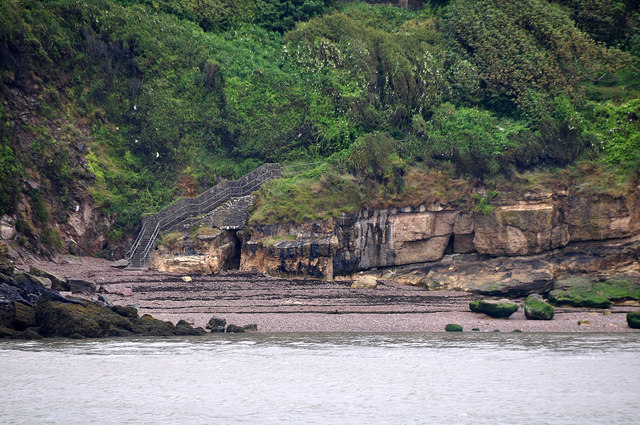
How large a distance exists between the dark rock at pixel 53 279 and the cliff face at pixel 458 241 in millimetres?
10485

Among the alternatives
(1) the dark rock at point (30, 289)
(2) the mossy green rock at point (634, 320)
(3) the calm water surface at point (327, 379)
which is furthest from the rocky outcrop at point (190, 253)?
(2) the mossy green rock at point (634, 320)

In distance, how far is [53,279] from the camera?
31250 mm

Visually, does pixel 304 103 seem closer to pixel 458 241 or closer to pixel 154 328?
pixel 458 241

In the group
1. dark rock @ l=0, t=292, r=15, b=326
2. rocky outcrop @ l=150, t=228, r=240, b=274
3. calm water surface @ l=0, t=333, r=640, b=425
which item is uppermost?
rocky outcrop @ l=150, t=228, r=240, b=274

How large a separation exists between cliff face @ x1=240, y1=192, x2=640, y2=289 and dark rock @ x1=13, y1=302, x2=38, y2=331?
13828mm

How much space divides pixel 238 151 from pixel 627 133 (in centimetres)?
2241

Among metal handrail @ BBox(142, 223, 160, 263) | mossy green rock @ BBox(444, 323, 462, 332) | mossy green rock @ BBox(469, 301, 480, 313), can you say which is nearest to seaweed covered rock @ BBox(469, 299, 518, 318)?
mossy green rock @ BBox(469, 301, 480, 313)

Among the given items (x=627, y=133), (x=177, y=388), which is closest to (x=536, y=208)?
(x=627, y=133)

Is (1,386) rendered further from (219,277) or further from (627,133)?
(627,133)

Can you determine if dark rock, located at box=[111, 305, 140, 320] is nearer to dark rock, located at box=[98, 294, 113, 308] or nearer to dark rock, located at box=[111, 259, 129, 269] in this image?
dark rock, located at box=[98, 294, 113, 308]

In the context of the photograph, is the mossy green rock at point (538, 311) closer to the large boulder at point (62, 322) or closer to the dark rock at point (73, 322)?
the dark rock at point (73, 322)

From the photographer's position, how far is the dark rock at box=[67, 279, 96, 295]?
3141cm

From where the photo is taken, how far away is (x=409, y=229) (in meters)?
40.5

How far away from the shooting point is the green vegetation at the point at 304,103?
40.9m
